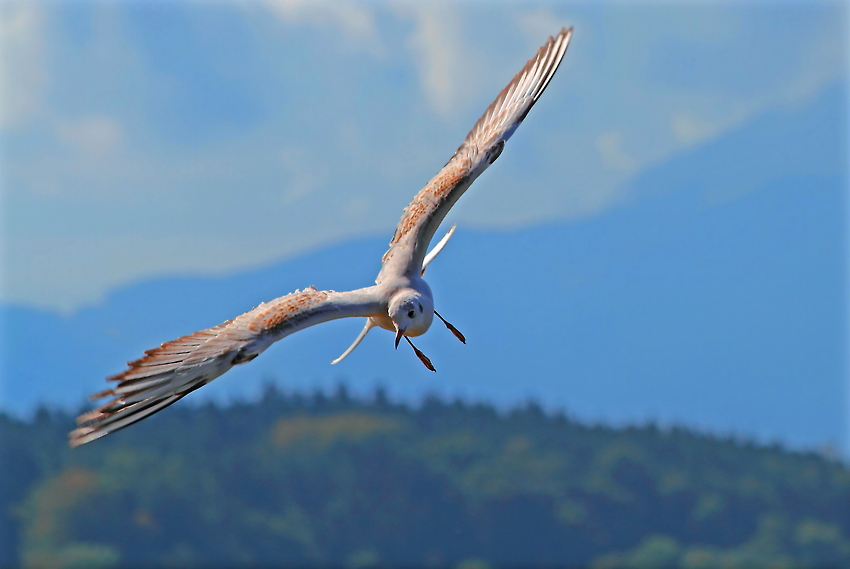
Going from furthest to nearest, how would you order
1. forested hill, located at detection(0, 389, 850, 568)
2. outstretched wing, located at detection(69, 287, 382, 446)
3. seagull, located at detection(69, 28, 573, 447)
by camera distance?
1. forested hill, located at detection(0, 389, 850, 568)
2. seagull, located at detection(69, 28, 573, 447)
3. outstretched wing, located at detection(69, 287, 382, 446)

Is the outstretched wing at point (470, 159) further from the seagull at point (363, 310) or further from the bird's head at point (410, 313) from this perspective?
the bird's head at point (410, 313)

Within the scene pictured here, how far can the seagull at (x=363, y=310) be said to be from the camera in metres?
16.4

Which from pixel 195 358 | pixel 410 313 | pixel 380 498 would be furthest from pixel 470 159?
pixel 380 498

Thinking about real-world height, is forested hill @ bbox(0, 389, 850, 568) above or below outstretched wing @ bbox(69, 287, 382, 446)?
above

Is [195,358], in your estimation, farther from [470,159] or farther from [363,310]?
[470,159]

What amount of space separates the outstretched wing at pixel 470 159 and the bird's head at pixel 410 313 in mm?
978

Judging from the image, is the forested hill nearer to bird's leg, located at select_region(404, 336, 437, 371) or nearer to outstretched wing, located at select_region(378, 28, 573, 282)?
outstretched wing, located at select_region(378, 28, 573, 282)

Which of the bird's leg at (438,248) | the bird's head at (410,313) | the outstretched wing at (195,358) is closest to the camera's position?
the outstretched wing at (195,358)

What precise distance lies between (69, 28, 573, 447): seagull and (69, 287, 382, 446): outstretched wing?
0.01 meters

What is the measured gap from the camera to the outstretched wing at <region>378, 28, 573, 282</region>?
64.7 ft

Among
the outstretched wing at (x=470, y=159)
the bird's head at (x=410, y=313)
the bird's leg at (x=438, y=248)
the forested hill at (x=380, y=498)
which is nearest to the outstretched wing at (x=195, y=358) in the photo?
the bird's head at (x=410, y=313)

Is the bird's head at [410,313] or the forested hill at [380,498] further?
the forested hill at [380,498]

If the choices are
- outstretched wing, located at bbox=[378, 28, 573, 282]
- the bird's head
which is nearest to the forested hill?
outstretched wing, located at bbox=[378, 28, 573, 282]

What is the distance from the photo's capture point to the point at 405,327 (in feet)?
59.2
